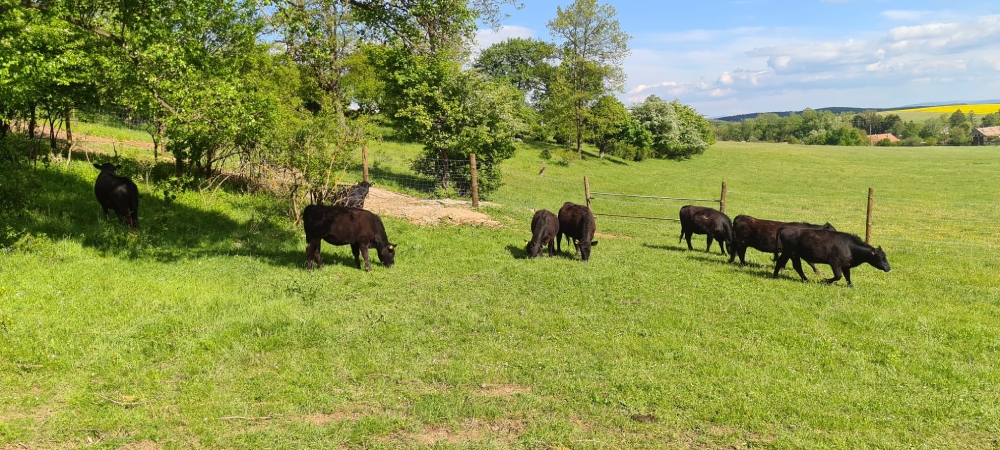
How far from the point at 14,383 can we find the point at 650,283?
30.9 feet

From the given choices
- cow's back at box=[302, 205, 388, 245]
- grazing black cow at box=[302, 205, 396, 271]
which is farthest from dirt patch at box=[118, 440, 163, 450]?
cow's back at box=[302, 205, 388, 245]

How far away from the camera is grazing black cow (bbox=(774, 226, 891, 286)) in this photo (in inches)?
428

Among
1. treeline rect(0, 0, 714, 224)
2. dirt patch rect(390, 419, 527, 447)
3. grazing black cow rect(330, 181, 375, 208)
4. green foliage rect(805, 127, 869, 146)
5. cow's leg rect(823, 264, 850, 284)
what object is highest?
green foliage rect(805, 127, 869, 146)

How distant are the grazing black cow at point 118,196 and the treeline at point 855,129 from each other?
117m

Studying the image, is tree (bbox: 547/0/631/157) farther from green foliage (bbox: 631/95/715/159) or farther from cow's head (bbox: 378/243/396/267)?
cow's head (bbox: 378/243/396/267)

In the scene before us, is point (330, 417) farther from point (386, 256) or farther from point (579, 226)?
point (579, 226)

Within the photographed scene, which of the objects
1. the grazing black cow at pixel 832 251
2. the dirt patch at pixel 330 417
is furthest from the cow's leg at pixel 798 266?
the dirt patch at pixel 330 417

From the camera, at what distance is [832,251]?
10.9 meters

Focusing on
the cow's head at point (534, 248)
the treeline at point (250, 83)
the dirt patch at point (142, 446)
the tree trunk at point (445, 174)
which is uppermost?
the treeline at point (250, 83)

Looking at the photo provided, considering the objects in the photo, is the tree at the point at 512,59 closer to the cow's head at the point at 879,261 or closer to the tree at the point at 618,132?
the tree at the point at 618,132

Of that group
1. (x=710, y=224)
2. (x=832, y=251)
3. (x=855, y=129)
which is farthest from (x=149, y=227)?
(x=855, y=129)

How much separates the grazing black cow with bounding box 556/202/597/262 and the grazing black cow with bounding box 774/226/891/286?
421 cm

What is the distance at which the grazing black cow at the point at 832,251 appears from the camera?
35.7ft

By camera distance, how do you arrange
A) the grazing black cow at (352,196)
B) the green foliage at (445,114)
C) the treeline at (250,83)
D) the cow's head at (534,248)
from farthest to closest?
the green foliage at (445,114)
the grazing black cow at (352,196)
the cow's head at (534,248)
the treeline at (250,83)
